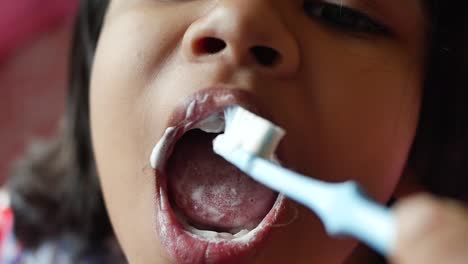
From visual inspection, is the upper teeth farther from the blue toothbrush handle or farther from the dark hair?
the dark hair

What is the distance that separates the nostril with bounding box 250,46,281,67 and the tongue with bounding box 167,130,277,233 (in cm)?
10

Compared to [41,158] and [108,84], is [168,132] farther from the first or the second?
[41,158]

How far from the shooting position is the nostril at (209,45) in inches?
21.9

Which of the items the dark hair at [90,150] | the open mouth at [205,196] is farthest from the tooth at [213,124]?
the dark hair at [90,150]

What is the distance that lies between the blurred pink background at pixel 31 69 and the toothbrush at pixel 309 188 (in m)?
0.78

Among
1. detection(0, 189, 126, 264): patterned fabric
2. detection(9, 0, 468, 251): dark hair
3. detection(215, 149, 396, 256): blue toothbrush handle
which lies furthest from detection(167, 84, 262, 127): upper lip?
detection(0, 189, 126, 264): patterned fabric

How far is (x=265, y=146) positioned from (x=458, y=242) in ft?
0.67

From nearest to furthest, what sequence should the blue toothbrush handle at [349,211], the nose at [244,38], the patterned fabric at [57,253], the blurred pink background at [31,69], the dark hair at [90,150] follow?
the blue toothbrush handle at [349,211] < the nose at [244,38] < the dark hair at [90,150] < the patterned fabric at [57,253] < the blurred pink background at [31,69]

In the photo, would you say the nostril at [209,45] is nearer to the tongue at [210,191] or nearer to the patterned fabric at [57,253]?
the tongue at [210,191]

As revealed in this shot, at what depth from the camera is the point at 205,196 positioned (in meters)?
0.60

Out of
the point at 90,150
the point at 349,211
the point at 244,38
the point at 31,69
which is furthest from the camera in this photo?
the point at 31,69

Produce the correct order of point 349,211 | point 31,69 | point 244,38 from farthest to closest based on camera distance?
point 31,69, point 244,38, point 349,211

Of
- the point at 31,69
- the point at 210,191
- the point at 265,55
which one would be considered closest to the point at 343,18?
the point at 265,55

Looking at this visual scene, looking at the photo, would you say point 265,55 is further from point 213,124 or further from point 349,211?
point 349,211
